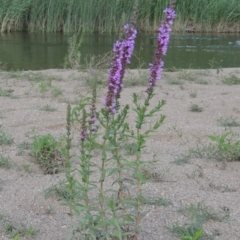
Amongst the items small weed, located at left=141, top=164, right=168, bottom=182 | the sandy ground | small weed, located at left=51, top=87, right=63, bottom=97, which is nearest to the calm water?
the sandy ground

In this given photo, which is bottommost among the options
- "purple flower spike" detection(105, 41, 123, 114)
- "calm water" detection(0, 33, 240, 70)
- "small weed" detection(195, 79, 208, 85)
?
"calm water" detection(0, 33, 240, 70)

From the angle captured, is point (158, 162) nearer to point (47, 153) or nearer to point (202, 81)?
point (47, 153)

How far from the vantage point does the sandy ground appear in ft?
9.95

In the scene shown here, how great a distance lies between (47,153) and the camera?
3953mm

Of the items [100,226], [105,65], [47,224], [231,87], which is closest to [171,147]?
[47,224]

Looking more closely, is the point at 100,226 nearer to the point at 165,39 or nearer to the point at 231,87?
the point at 165,39

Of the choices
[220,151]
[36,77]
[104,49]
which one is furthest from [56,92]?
[104,49]

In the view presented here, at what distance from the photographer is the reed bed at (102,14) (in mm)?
15773

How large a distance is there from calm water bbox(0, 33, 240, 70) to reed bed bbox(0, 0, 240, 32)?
463 mm

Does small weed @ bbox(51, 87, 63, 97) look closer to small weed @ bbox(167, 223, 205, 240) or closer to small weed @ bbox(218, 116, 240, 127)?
small weed @ bbox(218, 116, 240, 127)

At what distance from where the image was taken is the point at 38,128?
4.84 meters

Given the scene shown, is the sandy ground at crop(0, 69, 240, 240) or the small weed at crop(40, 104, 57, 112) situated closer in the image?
the sandy ground at crop(0, 69, 240, 240)

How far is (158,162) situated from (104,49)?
9.65 m

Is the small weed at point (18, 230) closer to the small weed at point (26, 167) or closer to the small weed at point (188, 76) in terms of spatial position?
the small weed at point (26, 167)
